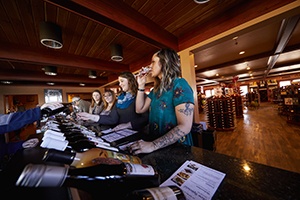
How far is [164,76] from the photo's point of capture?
1.00 m

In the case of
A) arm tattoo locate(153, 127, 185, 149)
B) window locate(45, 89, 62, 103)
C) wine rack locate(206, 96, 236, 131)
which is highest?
window locate(45, 89, 62, 103)

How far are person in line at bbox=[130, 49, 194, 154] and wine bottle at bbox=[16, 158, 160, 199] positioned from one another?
0.31m

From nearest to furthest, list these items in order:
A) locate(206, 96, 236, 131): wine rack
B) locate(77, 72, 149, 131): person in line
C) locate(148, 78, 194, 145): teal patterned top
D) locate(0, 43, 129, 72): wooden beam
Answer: locate(148, 78, 194, 145): teal patterned top → locate(77, 72, 149, 131): person in line → locate(0, 43, 129, 72): wooden beam → locate(206, 96, 236, 131): wine rack

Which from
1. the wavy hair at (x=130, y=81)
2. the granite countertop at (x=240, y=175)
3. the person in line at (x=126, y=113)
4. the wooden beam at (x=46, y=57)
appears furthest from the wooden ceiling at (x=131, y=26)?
the granite countertop at (x=240, y=175)

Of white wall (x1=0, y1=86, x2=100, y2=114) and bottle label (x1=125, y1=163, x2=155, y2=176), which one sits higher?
white wall (x1=0, y1=86, x2=100, y2=114)

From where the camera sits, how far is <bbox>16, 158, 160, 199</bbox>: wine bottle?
206 millimetres

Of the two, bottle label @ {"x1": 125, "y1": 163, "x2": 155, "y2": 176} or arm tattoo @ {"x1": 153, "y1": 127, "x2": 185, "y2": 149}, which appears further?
arm tattoo @ {"x1": 153, "y1": 127, "x2": 185, "y2": 149}

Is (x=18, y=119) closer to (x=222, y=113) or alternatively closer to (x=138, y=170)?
(x=138, y=170)

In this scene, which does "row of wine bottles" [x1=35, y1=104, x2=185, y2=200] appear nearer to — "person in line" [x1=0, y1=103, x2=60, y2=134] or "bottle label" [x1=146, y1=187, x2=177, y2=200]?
"bottle label" [x1=146, y1=187, x2=177, y2=200]

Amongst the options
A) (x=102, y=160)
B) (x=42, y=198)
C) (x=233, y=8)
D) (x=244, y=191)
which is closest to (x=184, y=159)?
(x=244, y=191)

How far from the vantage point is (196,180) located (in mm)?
453

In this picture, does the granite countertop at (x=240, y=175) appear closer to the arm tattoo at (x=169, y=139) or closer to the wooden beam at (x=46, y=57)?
the arm tattoo at (x=169, y=139)

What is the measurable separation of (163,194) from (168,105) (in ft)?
2.25

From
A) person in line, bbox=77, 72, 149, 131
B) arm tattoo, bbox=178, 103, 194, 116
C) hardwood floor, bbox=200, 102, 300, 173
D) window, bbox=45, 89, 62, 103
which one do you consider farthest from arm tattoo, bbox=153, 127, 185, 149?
window, bbox=45, 89, 62, 103
